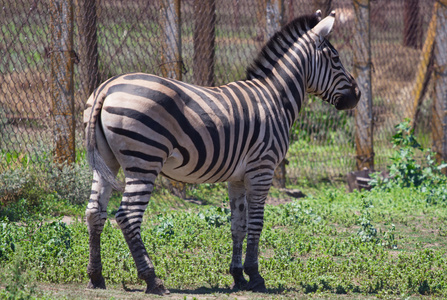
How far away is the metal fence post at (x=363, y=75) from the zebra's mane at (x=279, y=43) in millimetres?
4573

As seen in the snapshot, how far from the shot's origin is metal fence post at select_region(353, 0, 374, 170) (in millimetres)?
10000

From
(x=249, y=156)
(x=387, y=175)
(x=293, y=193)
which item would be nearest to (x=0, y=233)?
(x=249, y=156)

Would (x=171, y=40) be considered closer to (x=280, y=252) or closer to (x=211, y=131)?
(x=211, y=131)

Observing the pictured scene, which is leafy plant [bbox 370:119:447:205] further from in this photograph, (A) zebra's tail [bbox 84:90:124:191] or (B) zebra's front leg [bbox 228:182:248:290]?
(A) zebra's tail [bbox 84:90:124:191]

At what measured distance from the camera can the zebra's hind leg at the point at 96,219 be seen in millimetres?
4559

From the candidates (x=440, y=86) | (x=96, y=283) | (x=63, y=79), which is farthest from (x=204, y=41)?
(x=96, y=283)

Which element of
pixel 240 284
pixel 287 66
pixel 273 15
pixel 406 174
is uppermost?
pixel 273 15

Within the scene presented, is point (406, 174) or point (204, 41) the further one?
point (406, 174)

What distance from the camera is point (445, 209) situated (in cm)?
813

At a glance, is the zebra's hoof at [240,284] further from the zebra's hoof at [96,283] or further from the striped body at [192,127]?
the zebra's hoof at [96,283]

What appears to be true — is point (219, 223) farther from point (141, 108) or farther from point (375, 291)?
point (141, 108)

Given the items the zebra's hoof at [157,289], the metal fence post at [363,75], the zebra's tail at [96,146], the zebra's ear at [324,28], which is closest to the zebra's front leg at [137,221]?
the zebra's hoof at [157,289]

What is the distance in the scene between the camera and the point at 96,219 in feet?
15.0

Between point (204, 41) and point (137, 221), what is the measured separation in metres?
5.09
